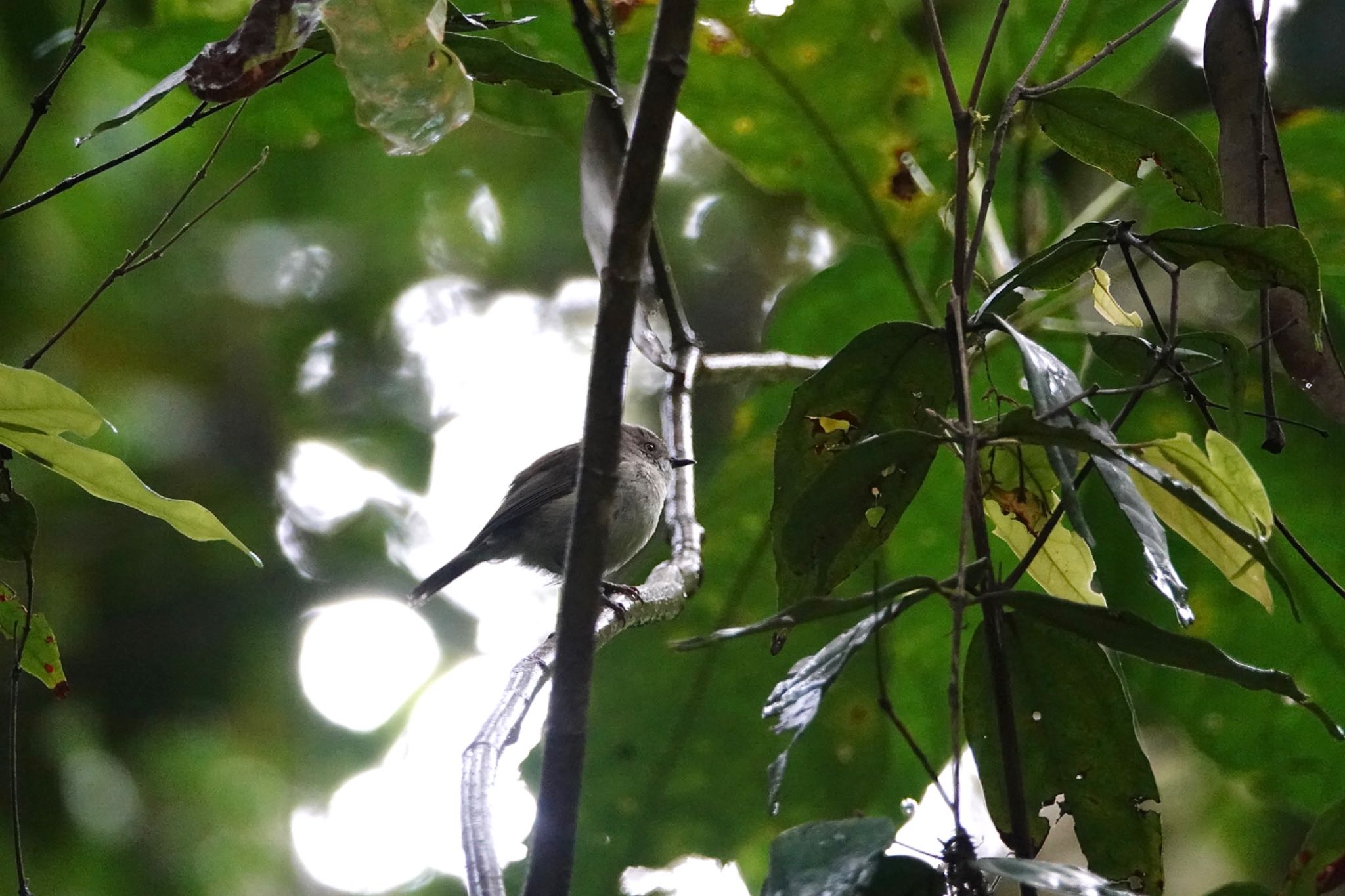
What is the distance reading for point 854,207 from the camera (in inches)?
113

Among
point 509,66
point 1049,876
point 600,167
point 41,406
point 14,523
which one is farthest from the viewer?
point 600,167

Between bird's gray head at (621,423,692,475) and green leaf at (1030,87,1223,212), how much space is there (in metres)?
2.87

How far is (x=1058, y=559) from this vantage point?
5.51 ft

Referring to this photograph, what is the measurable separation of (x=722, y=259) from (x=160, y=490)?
8.60 ft

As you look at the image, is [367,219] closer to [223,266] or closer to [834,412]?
[223,266]

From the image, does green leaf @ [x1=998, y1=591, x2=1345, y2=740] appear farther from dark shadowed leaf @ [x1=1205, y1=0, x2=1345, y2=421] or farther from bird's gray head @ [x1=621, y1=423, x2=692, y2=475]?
bird's gray head @ [x1=621, y1=423, x2=692, y2=475]

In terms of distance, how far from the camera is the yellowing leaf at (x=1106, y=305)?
5.93ft

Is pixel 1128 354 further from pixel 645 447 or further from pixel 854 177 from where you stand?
pixel 645 447

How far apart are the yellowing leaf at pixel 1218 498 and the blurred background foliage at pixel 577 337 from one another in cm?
109

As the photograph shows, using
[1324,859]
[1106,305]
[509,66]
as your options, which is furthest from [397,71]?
[1324,859]

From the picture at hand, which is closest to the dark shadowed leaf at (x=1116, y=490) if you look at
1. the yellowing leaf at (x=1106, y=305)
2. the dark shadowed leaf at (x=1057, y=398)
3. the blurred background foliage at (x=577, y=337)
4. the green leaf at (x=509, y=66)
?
the dark shadowed leaf at (x=1057, y=398)

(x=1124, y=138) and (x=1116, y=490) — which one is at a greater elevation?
(x=1124, y=138)

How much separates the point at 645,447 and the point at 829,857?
3660 millimetres

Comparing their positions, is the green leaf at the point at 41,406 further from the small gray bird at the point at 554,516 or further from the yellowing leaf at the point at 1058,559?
the small gray bird at the point at 554,516
